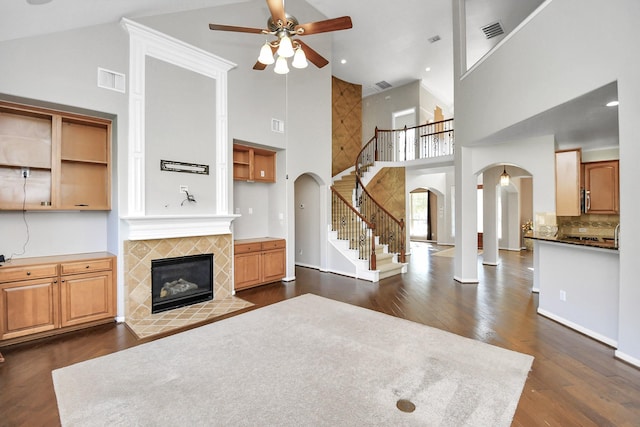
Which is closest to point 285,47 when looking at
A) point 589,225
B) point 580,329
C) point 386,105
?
point 580,329

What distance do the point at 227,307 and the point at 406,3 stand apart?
7459 millimetres

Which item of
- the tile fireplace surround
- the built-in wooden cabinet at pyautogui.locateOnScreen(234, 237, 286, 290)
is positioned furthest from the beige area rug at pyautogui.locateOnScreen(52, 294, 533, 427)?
the built-in wooden cabinet at pyautogui.locateOnScreen(234, 237, 286, 290)

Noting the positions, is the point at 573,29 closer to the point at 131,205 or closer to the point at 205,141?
the point at 205,141

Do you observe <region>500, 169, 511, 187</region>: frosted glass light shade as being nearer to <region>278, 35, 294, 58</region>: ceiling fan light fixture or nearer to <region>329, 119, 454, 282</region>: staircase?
<region>329, 119, 454, 282</region>: staircase

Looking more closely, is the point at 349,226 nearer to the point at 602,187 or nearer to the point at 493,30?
the point at 602,187

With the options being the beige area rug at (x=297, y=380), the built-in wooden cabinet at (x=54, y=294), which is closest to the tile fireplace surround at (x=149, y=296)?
the built-in wooden cabinet at (x=54, y=294)

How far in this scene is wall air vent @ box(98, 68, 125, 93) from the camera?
3742 mm

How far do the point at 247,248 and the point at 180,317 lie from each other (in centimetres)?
176

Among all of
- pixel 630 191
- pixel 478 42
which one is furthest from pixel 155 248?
pixel 478 42

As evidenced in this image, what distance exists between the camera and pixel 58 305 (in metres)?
3.46

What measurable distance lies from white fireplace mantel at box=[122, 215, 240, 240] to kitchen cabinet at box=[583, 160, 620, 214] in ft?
21.4

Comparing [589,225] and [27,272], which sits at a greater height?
[589,225]

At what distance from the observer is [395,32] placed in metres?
7.67

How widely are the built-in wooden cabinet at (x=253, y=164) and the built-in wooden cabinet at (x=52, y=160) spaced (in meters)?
2.13
